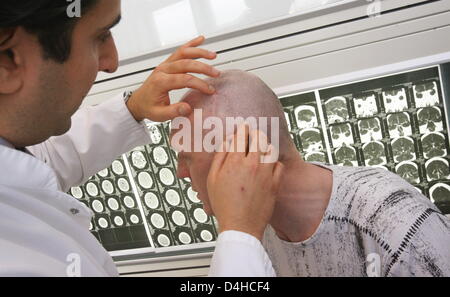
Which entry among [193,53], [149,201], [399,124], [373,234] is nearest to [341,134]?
[399,124]

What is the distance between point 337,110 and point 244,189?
22.8 inches

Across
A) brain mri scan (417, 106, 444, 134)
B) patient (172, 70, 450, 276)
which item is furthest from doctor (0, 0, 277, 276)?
brain mri scan (417, 106, 444, 134)

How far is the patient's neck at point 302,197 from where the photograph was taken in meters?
1.00

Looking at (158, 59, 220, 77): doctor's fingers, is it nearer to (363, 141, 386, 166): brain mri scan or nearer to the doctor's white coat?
the doctor's white coat

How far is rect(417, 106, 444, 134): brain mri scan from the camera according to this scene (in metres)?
1.16

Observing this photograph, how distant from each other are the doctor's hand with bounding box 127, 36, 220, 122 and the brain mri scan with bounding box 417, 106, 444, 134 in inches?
24.4

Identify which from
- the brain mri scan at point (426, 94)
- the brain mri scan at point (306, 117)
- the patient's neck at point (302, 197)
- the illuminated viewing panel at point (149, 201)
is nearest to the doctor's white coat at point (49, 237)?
the patient's neck at point (302, 197)

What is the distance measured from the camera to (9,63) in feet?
2.42

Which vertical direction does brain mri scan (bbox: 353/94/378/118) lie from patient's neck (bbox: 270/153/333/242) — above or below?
above

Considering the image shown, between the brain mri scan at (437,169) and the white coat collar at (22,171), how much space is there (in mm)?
1049

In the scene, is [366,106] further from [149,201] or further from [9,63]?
[9,63]

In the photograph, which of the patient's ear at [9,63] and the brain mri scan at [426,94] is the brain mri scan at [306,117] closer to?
the brain mri scan at [426,94]
